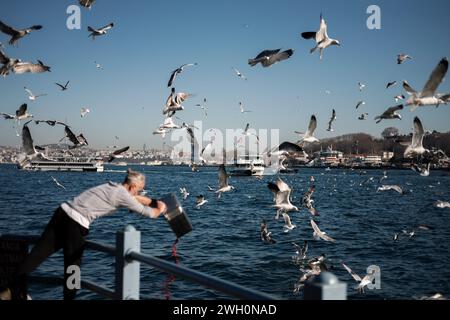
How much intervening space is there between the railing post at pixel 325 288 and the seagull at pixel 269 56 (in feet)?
37.7

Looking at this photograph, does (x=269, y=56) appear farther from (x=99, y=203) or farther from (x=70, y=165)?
(x=70, y=165)

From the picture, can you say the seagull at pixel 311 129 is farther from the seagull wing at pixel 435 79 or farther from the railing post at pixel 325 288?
the railing post at pixel 325 288

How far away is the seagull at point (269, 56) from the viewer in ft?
44.2

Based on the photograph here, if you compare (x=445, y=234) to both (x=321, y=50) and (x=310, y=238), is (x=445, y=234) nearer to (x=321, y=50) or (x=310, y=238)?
(x=310, y=238)

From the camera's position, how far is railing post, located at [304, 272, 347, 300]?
93.7 inches

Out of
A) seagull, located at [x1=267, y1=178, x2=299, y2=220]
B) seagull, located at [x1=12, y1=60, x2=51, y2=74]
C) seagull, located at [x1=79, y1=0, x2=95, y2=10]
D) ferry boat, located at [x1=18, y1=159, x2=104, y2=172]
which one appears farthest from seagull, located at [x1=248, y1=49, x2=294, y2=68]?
ferry boat, located at [x1=18, y1=159, x2=104, y2=172]

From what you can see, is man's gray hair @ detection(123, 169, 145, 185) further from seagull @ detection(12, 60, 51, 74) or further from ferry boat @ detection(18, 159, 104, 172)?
ferry boat @ detection(18, 159, 104, 172)

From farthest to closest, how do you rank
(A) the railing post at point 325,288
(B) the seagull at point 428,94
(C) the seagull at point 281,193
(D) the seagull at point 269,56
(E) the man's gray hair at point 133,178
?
(C) the seagull at point 281,193
(D) the seagull at point 269,56
(B) the seagull at point 428,94
(E) the man's gray hair at point 133,178
(A) the railing post at point 325,288

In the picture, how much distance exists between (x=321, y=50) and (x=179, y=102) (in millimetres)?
4457

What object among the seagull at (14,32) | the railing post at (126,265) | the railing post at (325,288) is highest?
the seagull at (14,32)

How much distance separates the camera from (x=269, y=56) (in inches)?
531

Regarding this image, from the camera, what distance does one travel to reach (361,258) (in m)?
18.2

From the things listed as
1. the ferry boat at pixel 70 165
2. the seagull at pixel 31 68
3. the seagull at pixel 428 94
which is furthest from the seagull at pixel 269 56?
the ferry boat at pixel 70 165
